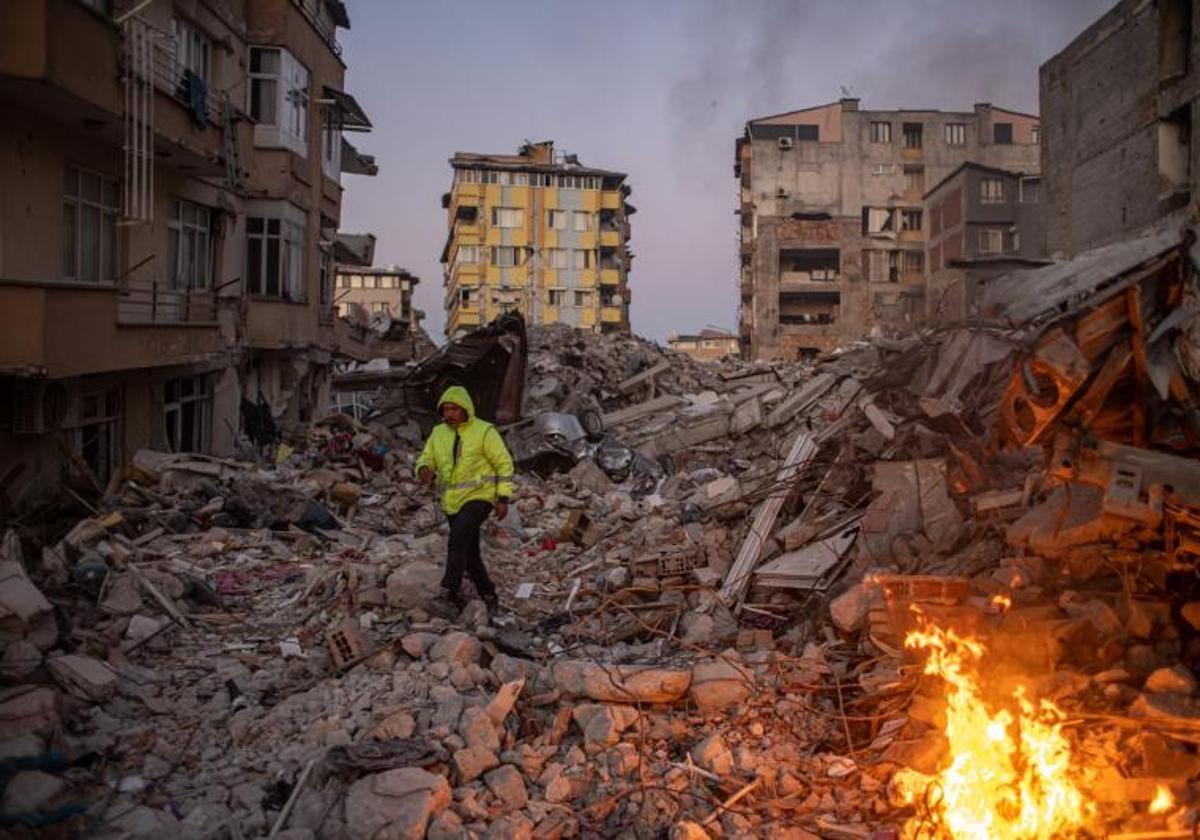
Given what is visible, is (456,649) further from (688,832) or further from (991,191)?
(991,191)

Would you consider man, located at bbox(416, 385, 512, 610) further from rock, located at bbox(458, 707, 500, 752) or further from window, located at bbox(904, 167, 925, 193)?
window, located at bbox(904, 167, 925, 193)

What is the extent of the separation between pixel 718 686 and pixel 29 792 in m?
3.89

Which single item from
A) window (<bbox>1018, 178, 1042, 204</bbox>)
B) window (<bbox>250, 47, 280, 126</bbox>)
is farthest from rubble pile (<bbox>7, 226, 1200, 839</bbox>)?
window (<bbox>1018, 178, 1042, 204</bbox>)

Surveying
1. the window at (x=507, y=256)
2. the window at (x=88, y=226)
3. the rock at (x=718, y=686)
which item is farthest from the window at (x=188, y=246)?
the window at (x=507, y=256)

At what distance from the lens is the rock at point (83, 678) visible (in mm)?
6004

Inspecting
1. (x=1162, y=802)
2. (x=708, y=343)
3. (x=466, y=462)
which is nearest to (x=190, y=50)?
(x=466, y=462)

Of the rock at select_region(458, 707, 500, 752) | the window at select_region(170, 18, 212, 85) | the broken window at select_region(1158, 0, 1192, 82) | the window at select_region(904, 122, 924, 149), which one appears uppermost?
the window at select_region(904, 122, 924, 149)

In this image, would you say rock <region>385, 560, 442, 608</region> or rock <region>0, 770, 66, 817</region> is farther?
rock <region>385, 560, 442, 608</region>

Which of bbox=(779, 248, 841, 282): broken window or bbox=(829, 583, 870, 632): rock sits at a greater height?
bbox=(779, 248, 841, 282): broken window

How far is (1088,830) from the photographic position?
4520mm

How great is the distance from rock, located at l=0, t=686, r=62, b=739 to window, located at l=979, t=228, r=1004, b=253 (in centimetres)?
4506

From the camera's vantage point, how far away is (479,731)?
5512 mm

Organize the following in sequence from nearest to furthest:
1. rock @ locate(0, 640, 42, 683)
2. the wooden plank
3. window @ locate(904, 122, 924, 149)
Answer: rock @ locate(0, 640, 42, 683)
the wooden plank
window @ locate(904, 122, 924, 149)

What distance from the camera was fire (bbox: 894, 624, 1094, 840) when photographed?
4.61m
